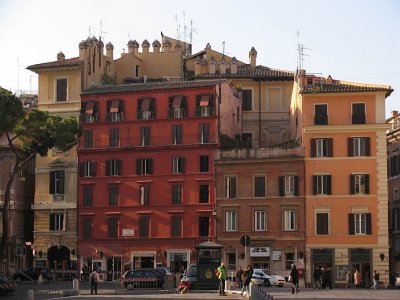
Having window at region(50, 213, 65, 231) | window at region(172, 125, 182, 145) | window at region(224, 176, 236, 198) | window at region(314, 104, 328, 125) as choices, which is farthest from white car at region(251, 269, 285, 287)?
window at region(50, 213, 65, 231)

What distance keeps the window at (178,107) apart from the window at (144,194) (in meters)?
6.70

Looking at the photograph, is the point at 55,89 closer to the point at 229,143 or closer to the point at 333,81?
the point at 229,143

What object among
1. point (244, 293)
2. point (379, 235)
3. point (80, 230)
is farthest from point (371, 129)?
point (244, 293)

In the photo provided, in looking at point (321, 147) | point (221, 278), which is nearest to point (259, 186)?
point (321, 147)

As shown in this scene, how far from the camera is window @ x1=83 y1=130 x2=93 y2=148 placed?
81.4m

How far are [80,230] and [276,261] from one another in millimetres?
18268

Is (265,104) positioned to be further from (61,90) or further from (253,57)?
(61,90)

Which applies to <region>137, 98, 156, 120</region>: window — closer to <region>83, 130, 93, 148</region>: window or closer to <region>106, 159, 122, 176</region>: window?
<region>106, 159, 122, 176</region>: window

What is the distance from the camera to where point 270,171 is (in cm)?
7400

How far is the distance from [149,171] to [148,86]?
811cm

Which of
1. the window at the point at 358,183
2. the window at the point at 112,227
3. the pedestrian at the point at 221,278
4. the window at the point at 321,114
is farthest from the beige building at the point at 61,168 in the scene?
the pedestrian at the point at 221,278

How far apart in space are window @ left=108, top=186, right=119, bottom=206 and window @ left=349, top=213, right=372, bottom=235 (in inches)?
819

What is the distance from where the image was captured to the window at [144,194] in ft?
256

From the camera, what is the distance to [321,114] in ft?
242
